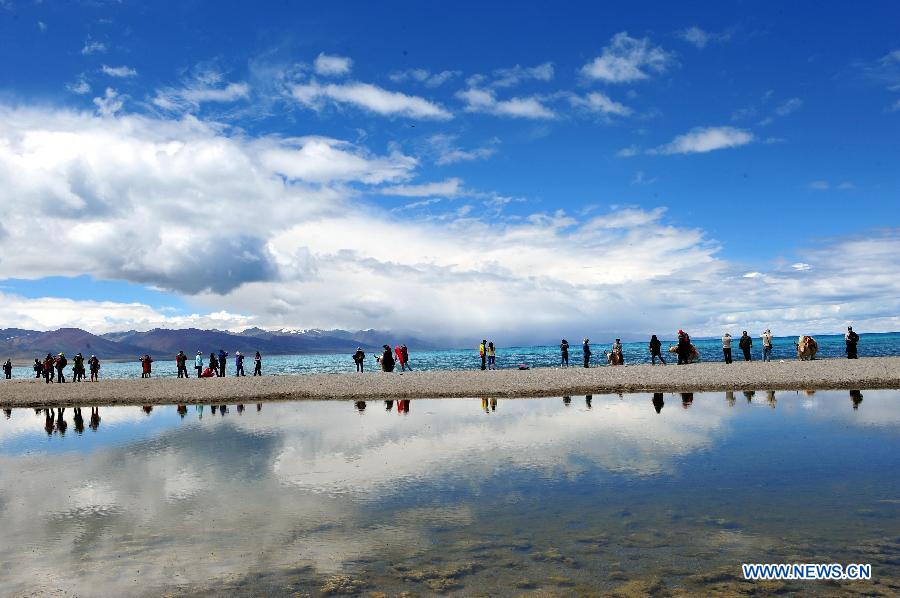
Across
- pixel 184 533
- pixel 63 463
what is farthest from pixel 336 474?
pixel 63 463

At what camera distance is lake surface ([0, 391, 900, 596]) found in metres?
8.55

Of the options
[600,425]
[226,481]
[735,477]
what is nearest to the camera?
[735,477]

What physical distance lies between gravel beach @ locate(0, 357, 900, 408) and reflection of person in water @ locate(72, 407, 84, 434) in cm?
381

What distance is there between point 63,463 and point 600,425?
59.9 feet

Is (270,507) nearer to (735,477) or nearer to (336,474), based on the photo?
(336,474)

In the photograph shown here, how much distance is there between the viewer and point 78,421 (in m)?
Answer: 28.5

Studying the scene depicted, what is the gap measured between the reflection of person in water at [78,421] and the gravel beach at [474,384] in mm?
3812

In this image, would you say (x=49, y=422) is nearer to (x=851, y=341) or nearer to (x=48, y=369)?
(x=48, y=369)

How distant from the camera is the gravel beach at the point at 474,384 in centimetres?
3253

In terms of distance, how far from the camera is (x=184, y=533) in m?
10.7

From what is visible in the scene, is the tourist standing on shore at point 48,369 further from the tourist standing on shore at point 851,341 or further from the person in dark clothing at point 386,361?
the tourist standing on shore at point 851,341

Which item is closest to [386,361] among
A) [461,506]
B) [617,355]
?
[617,355]

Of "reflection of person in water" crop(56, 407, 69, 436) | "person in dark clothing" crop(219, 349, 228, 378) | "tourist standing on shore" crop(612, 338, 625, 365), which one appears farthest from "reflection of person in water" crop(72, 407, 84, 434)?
"tourist standing on shore" crop(612, 338, 625, 365)

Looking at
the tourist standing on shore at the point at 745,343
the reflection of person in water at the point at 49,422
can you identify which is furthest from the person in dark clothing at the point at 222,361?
the tourist standing on shore at the point at 745,343
